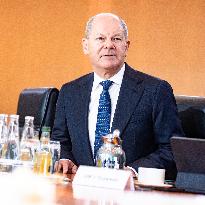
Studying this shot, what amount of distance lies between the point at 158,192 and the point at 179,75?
383cm

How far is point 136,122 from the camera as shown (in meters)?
3.33

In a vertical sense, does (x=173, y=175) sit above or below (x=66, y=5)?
below

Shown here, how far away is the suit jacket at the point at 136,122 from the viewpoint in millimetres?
3279

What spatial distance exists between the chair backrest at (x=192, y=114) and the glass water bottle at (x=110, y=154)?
2.79 ft

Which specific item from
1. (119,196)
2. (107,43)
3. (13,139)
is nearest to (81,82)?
(107,43)

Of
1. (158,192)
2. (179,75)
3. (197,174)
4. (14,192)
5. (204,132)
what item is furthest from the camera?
(179,75)

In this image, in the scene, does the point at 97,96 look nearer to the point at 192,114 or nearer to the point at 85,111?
the point at 85,111

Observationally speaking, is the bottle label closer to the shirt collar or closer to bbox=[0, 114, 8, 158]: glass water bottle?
bbox=[0, 114, 8, 158]: glass water bottle

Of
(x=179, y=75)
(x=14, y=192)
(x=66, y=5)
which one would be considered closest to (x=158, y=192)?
(x=14, y=192)

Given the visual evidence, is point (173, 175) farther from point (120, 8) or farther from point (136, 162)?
point (120, 8)

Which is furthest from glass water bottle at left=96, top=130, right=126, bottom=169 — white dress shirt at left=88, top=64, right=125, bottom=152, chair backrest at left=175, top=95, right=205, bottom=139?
chair backrest at left=175, top=95, right=205, bottom=139

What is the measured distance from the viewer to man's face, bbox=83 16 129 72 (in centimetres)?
341

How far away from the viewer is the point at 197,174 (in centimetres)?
200

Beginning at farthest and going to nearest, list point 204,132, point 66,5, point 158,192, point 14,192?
1. point 66,5
2. point 204,132
3. point 158,192
4. point 14,192
